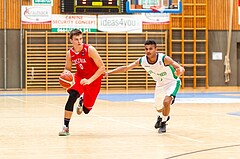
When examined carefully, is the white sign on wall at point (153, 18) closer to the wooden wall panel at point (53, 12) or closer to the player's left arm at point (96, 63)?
the wooden wall panel at point (53, 12)

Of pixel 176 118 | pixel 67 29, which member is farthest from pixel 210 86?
pixel 176 118

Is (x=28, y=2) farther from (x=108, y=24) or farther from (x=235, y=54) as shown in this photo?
(x=235, y=54)

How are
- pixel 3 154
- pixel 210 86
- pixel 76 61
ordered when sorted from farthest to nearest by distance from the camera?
1. pixel 210 86
2. pixel 76 61
3. pixel 3 154

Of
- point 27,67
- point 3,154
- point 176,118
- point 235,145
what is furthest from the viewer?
point 27,67

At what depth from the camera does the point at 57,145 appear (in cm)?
678

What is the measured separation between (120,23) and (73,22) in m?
2.35

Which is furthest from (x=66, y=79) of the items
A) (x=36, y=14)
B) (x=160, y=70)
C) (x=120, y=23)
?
(x=120, y=23)

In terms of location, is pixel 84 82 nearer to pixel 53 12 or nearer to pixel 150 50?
pixel 150 50

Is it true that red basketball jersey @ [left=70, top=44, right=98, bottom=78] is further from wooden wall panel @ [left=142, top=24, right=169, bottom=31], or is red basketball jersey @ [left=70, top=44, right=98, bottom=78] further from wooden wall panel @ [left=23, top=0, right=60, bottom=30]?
wooden wall panel @ [left=142, top=24, right=169, bottom=31]

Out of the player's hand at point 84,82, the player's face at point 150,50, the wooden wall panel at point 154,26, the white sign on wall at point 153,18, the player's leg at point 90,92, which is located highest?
the white sign on wall at point 153,18

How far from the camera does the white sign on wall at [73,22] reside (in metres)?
26.4

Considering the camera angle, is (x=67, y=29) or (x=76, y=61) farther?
(x=67, y=29)

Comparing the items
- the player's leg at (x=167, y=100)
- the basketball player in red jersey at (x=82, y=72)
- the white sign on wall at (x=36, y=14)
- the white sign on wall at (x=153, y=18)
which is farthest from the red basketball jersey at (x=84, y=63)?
the white sign on wall at (x=153, y=18)

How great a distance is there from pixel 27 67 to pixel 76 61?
18.3m
